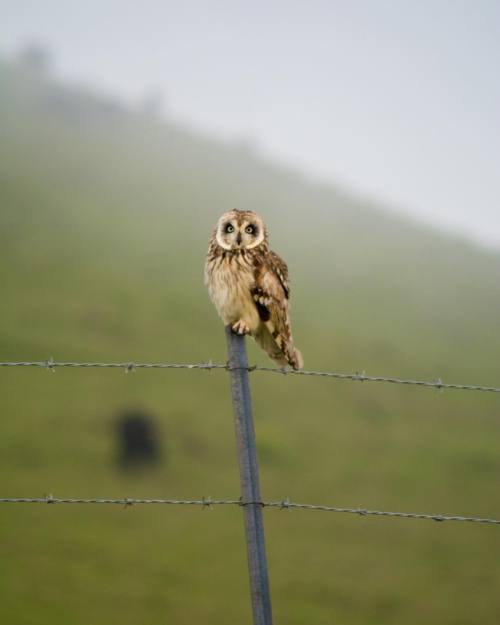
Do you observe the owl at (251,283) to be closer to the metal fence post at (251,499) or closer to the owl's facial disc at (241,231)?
the owl's facial disc at (241,231)

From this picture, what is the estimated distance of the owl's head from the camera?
571 centimetres

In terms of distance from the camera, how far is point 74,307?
2293 inches

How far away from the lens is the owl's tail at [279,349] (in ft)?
18.2

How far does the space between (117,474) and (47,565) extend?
8746mm

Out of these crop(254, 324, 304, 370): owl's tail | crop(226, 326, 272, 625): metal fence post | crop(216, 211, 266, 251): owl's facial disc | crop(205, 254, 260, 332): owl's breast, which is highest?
crop(216, 211, 266, 251): owl's facial disc

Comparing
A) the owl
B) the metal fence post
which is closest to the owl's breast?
the owl

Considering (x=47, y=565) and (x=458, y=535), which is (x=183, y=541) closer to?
(x=47, y=565)

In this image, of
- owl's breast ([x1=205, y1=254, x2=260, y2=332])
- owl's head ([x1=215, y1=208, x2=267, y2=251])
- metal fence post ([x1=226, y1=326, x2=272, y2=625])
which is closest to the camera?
metal fence post ([x1=226, y1=326, x2=272, y2=625])

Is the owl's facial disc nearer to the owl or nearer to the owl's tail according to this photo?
the owl

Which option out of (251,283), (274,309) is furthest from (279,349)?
(251,283)

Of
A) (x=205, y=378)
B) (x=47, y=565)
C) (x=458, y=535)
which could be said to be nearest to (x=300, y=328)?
(x=205, y=378)

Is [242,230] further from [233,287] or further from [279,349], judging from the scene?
[279,349]

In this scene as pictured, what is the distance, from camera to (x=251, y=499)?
3561 millimetres

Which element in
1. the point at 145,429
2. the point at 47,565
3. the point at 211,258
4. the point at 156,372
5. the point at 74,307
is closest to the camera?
the point at 211,258
